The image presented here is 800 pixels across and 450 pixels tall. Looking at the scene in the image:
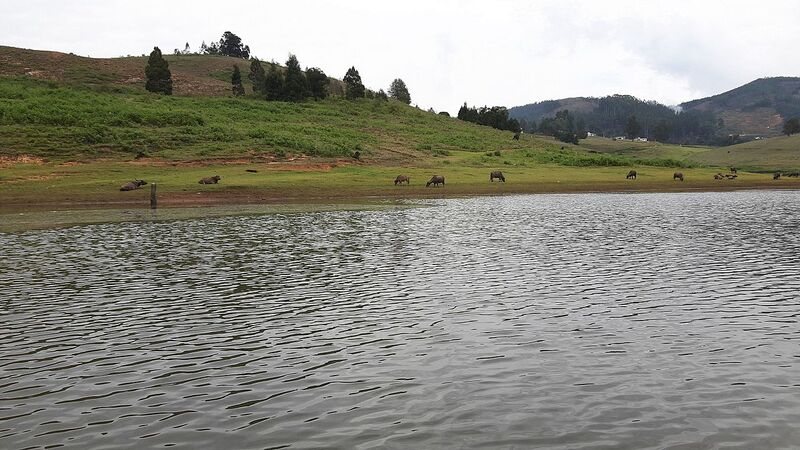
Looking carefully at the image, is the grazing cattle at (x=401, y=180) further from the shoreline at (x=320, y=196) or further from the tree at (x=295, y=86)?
the tree at (x=295, y=86)

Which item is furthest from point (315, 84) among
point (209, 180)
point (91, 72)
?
point (209, 180)

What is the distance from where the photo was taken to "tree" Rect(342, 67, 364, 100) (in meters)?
173

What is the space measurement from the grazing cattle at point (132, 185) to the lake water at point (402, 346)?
3423 centimetres

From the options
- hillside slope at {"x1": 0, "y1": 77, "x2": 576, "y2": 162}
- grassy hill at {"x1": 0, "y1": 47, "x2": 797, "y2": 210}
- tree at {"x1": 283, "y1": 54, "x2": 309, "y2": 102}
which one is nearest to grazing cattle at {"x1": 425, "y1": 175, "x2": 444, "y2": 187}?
grassy hill at {"x1": 0, "y1": 47, "x2": 797, "y2": 210}

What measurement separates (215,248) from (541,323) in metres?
20.5

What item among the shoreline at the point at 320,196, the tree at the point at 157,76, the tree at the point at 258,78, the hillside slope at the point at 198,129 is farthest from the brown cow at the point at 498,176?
the tree at the point at 258,78

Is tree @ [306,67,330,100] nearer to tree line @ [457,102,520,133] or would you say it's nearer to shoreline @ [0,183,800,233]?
tree line @ [457,102,520,133]

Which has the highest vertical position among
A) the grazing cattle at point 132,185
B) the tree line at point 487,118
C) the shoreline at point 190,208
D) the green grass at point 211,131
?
the tree line at point 487,118

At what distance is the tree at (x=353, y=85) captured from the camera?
172875mm

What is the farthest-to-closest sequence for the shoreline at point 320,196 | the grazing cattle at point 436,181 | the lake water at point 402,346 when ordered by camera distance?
the grazing cattle at point 436,181
the shoreline at point 320,196
the lake water at point 402,346

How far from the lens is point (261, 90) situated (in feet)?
556

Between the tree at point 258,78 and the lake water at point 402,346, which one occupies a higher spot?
the tree at point 258,78

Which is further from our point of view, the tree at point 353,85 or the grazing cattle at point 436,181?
the tree at point 353,85

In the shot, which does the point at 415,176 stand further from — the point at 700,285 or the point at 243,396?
the point at 243,396
